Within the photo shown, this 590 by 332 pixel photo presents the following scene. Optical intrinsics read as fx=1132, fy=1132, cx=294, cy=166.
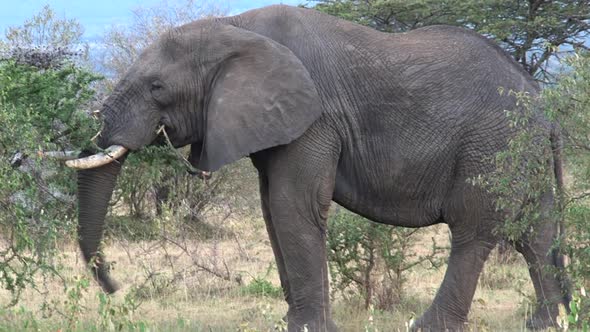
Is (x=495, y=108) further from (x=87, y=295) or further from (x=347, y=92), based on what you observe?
(x=87, y=295)

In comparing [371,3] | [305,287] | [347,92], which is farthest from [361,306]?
[371,3]

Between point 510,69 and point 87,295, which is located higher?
point 510,69

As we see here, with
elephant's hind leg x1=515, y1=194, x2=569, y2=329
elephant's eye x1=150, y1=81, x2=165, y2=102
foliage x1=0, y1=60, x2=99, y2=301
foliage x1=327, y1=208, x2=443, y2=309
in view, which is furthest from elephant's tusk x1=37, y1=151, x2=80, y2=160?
elephant's hind leg x1=515, y1=194, x2=569, y2=329

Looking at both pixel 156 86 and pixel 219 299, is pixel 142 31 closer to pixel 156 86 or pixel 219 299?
pixel 219 299

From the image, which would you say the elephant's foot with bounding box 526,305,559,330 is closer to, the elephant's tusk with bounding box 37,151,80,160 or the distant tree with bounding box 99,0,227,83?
the elephant's tusk with bounding box 37,151,80,160

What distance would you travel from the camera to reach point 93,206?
320 inches

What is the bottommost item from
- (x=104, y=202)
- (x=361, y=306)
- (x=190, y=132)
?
(x=361, y=306)

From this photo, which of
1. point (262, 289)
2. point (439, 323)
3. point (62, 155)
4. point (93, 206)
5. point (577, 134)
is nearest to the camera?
point (577, 134)

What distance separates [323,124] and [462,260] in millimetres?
1452

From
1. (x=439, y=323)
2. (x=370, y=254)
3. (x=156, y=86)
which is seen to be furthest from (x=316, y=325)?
(x=156, y=86)

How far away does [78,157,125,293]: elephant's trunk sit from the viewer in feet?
26.6

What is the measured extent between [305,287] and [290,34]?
6.18 ft

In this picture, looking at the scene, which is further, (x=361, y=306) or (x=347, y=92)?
(x=361, y=306)

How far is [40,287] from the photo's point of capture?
11.0 m
